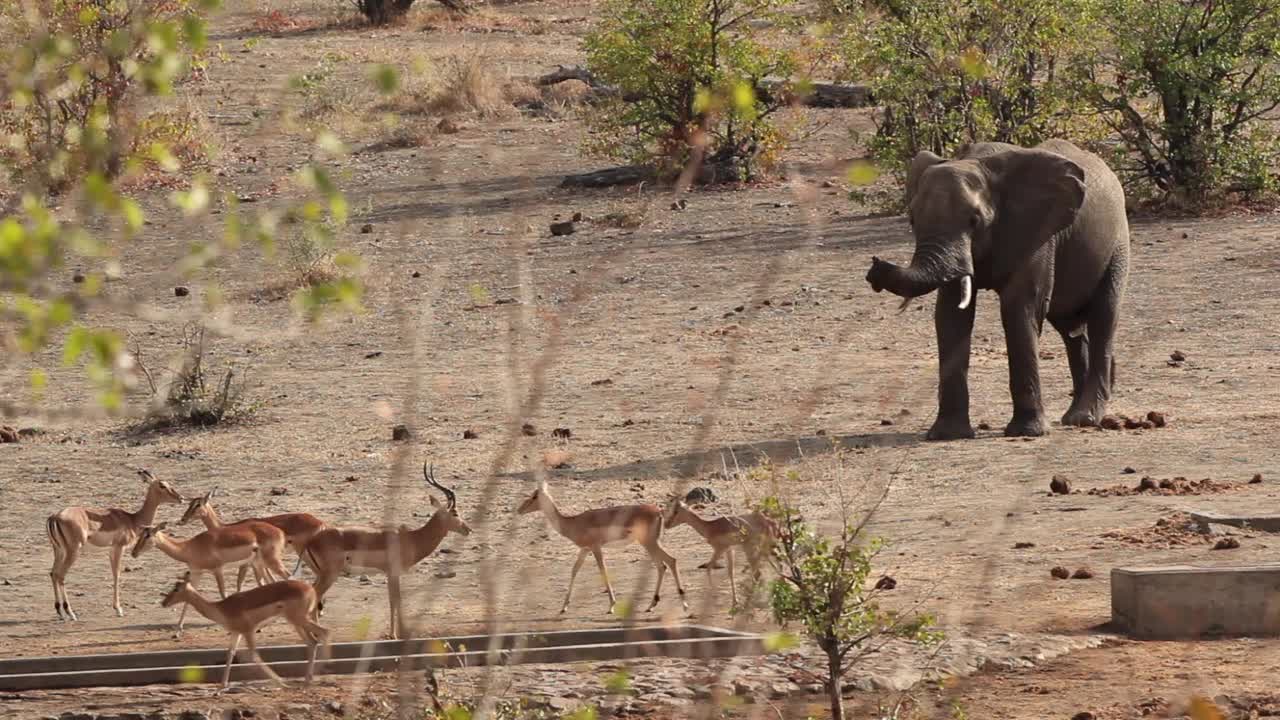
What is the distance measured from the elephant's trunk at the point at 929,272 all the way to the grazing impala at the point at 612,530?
4767 millimetres

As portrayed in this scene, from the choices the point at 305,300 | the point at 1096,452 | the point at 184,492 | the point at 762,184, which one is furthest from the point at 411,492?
the point at 762,184

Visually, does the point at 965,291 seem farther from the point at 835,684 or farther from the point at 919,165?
the point at 835,684

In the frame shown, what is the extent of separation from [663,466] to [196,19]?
10865mm

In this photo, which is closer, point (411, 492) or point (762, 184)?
point (411, 492)

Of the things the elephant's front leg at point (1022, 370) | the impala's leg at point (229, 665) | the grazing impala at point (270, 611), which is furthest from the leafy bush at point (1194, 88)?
the impala's leg at point (229, 665)

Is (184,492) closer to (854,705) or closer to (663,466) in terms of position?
(663,466)

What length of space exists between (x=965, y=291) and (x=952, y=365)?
64 cm

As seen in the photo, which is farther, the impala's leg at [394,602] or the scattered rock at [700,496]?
the scattered rock at [700,496]

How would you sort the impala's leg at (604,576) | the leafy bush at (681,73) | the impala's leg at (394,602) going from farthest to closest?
the leafy bush at (681,73), the impala's leg at (604,576), the impala's leg at (394,602)

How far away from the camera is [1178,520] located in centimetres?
1245

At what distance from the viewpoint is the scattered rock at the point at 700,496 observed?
45.5 feet

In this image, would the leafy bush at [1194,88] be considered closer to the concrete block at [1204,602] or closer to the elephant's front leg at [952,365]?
the elephant's front leg at [952,365]

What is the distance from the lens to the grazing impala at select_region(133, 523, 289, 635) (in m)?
11.0

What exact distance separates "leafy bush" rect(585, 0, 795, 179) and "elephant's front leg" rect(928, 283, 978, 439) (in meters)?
12.3
